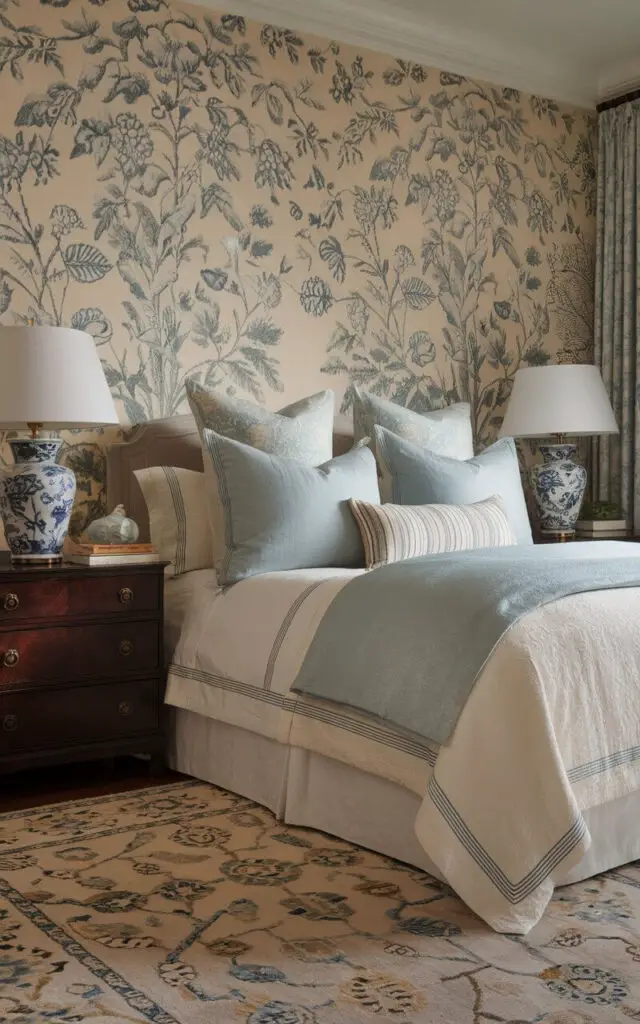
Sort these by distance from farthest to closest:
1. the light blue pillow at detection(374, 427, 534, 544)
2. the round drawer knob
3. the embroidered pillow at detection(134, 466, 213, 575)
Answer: the light blue pillow at detection(374, 427, 534, 544)
the embroidered pillow at detection(134, 466, 213, 575)
the round drawer knob

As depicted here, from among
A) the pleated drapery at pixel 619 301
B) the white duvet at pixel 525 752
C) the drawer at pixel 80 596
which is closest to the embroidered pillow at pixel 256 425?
the drawer at pixel 80 596

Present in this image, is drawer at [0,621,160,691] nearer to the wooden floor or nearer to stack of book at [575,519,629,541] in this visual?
the wooden floor

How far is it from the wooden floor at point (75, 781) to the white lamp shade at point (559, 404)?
2.05 metres

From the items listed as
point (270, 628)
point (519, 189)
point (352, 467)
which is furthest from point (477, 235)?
point (270, 628)

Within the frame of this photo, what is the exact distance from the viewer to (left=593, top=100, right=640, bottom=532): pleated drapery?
191 inches

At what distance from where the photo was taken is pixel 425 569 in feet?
8.68

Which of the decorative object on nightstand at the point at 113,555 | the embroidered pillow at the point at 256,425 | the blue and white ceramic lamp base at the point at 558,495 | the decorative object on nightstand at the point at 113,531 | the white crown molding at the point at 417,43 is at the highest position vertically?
the white crown molding at the point at 417,43

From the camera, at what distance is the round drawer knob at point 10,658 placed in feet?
9.70

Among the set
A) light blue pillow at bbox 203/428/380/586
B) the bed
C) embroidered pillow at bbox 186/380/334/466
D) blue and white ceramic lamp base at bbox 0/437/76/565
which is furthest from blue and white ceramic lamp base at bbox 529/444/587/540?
blue and white ceramic lamp base at bbox 0/437/76/565

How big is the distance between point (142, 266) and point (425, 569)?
1767 millimetres

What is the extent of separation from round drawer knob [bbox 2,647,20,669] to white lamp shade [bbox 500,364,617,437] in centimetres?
228

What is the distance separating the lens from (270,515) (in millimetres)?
3172

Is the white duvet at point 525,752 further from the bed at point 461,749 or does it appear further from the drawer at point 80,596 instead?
the drawer at point 80,596

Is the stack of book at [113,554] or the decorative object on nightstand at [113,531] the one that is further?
the decorative object on nightstand at [113,531]
